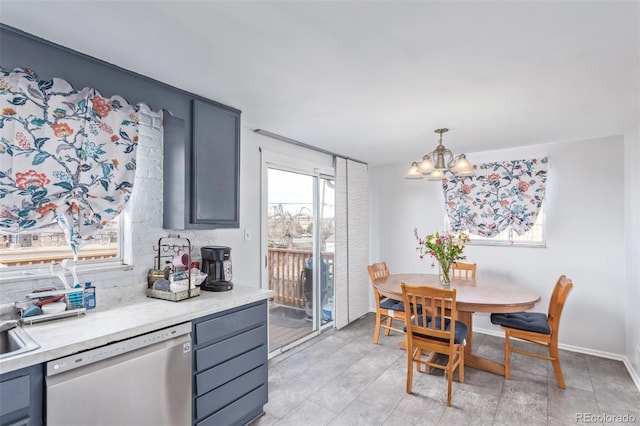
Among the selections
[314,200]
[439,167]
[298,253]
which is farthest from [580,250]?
[298,253]

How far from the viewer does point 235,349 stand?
6.91 ft

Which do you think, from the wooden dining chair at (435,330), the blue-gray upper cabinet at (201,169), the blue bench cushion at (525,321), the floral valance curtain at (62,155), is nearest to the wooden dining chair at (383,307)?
the wooden dining chair at (435,330)

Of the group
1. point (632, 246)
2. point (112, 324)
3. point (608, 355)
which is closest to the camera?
point (112, 324)

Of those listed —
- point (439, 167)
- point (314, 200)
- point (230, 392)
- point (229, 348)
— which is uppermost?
point (439, 167)

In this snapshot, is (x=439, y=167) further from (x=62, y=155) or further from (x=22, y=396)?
(x=22, y=396)

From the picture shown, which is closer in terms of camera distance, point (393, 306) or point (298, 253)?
point (393, 306)

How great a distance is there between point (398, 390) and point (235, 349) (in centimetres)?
145

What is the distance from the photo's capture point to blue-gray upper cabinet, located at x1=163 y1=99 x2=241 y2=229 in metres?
2.26

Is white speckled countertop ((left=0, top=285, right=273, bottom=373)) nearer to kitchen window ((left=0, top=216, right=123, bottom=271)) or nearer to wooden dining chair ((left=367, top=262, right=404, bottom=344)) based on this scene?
kitchen window ((left=0, top=216, right=123, bottom=271))

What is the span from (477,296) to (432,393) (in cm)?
89

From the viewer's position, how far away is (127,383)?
1.56m

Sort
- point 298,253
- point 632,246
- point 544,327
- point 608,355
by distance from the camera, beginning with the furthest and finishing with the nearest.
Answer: point 298,253
point 608,355
point 632,246
point 544,327

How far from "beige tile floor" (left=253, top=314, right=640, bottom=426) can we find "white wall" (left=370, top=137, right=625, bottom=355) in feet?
1.31

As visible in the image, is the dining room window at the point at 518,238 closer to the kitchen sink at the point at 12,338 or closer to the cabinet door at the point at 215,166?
the cabinet door at the point at 215,166
